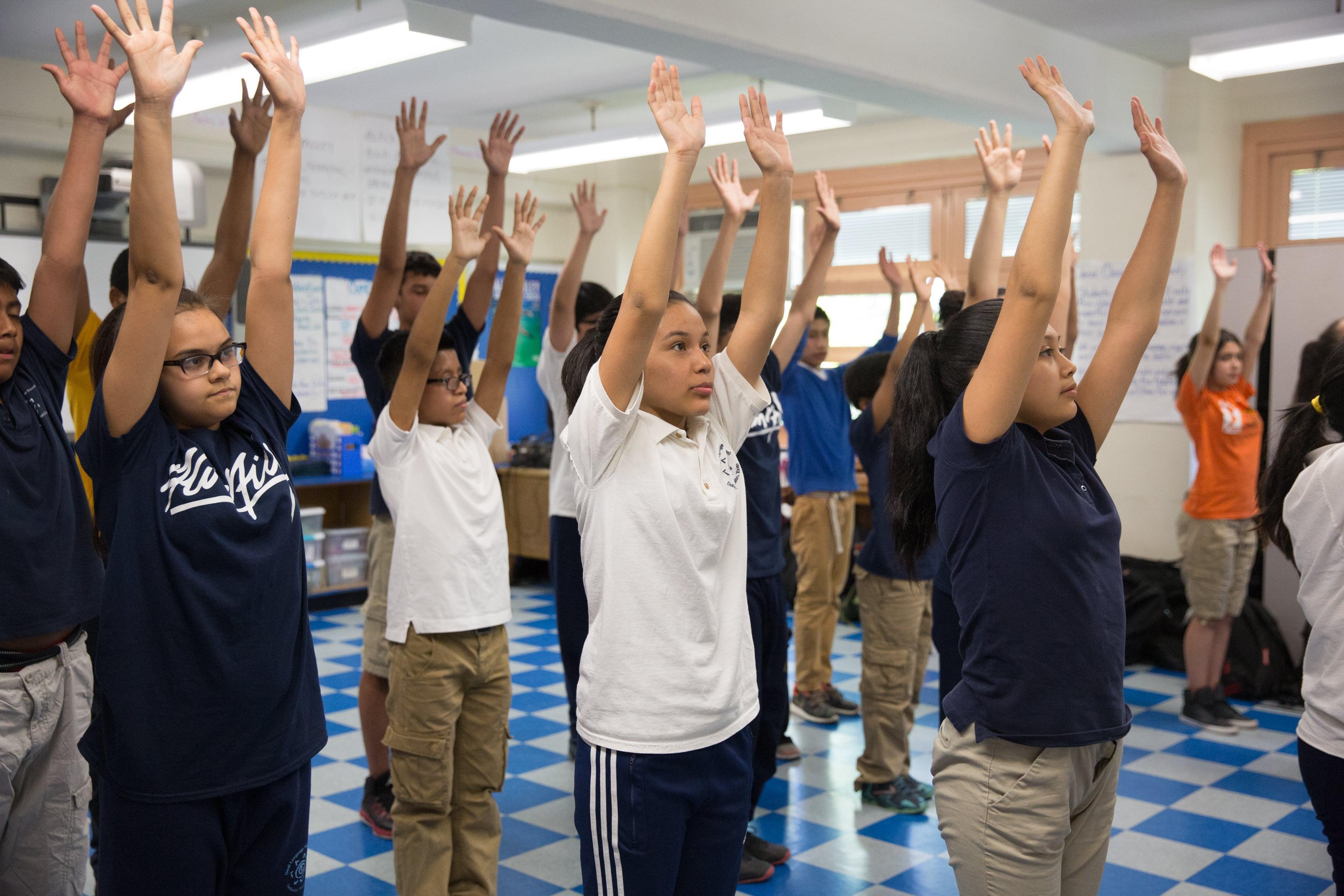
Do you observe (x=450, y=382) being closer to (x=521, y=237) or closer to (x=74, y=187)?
Result: (x=521, y=237)

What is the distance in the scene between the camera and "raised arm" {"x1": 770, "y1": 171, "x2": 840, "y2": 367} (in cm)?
312

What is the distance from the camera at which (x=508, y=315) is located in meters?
2.87

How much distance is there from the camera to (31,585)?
2.09m

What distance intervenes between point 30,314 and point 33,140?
16.4 feet

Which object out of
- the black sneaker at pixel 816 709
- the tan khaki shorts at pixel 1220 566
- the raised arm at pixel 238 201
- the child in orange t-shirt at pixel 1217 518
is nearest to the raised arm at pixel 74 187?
the raised arm at pixel 238 201

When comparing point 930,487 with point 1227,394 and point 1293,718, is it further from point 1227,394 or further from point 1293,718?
point 1293,718

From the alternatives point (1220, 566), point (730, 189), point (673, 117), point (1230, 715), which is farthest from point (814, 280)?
point (1230, 715)

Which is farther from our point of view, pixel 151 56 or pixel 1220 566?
pixel 1220 566

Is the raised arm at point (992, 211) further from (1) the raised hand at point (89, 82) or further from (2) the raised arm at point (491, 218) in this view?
(1) the raised hand at point (89, 82)

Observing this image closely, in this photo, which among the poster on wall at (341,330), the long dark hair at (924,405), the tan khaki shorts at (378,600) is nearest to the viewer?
the long dark hair at (924,405)

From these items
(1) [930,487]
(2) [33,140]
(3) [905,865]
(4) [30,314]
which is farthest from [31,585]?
(2) [33,140]

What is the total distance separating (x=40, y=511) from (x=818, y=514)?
332 cm

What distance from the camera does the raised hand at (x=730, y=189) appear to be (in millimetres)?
2578

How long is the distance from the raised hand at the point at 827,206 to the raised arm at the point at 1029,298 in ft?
4.46
